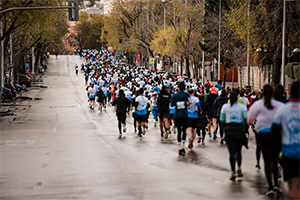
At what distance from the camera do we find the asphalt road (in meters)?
10.5

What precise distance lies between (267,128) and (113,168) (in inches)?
171

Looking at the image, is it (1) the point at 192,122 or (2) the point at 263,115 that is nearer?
(2) the point at 263,115

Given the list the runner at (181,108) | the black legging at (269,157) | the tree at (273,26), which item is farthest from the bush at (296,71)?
the black legging at (269,157)

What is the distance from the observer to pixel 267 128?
33.9 feet

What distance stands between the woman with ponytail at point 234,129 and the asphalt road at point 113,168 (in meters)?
0.47

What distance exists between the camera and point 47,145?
1873cm

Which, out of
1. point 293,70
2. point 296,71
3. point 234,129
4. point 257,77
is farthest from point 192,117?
point 257,77

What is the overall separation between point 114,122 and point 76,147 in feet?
33.9

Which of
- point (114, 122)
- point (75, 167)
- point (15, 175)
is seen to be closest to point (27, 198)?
point (15, 175)

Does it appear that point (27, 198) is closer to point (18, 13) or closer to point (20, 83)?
point (18, 13)

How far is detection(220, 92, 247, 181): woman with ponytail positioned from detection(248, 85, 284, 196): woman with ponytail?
109 centimetres

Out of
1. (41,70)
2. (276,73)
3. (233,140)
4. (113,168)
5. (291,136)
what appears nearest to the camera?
(291,136)

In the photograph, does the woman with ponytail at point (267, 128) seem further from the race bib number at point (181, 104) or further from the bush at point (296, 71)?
the bush at point (296, 71)

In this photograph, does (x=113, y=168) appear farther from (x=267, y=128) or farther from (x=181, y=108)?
(x=267, y=128)
